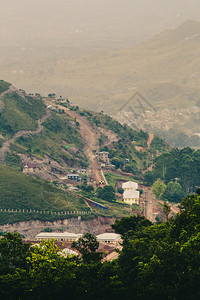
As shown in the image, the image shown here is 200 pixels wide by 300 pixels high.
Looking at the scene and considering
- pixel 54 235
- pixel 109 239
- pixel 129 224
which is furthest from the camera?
pixel 109 239

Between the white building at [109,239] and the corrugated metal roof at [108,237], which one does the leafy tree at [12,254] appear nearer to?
the white building at [109,239]

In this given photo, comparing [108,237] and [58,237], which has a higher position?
[108,237]

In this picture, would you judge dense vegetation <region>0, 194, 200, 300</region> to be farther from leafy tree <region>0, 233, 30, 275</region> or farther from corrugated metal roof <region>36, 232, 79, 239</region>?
corrugated metal roof <region>36, 232, 79, 239</region>

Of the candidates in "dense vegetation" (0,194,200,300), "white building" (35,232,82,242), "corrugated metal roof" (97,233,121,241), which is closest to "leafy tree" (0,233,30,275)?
"dense vegetation" (0,194,200,300)

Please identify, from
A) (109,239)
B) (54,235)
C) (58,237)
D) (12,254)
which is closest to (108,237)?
(109,239)

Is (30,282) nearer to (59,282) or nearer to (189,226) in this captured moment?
(59,282)

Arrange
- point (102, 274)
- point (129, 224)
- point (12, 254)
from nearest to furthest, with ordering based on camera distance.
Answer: point (102, 274) < point (12, 254) < point (129, 224)

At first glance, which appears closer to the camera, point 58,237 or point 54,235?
point 58,237

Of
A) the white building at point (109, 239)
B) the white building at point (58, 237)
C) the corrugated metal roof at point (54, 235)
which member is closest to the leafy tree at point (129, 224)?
the white building at point (109, 239)

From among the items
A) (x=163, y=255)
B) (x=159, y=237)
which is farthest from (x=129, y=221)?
(x=163, y=255)

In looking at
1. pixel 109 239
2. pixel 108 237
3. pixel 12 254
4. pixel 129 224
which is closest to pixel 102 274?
pixel 12 254

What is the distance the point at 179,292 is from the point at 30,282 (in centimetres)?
2063

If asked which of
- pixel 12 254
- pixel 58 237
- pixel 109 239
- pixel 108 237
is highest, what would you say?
pixel 108 237

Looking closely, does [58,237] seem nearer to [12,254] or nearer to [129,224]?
[129,224]
